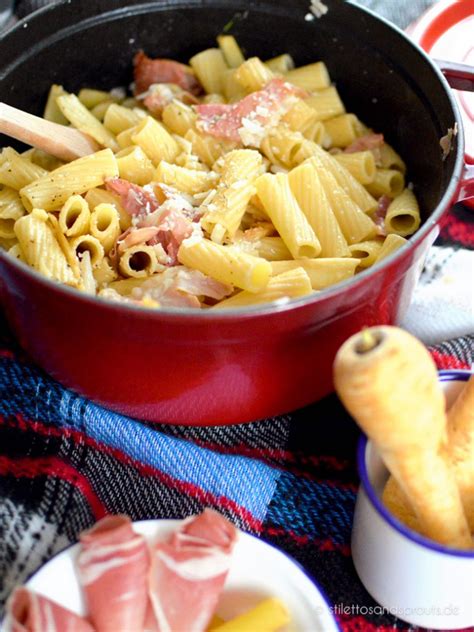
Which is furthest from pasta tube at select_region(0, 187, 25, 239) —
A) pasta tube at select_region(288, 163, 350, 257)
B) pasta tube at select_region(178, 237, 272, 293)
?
pasta tube at select_region(288, 163, 350, 257)

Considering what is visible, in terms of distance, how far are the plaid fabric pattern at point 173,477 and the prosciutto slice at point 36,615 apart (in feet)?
0.42

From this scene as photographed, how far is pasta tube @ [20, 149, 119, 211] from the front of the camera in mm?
Result: 1017

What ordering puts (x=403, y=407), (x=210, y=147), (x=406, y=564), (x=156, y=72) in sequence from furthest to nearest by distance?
(x=156, y=72)
(x=210, y=147)
(x=406, y=564)
(x=403, y=407)

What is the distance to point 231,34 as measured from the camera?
1.26 meters

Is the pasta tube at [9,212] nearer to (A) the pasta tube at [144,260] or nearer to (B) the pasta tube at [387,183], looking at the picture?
(A) the pasta tube at [144,260]

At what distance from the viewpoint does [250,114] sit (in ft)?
3.73

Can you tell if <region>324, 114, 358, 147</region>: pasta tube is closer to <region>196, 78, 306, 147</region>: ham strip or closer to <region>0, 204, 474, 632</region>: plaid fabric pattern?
<region>196, 78, 306, 147</region>: ham strip

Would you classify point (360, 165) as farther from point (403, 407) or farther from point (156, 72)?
point (403, 407)

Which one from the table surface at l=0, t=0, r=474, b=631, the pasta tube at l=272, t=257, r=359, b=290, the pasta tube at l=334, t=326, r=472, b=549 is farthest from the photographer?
the pasta tube at l=272, t=257, r=359, b=290

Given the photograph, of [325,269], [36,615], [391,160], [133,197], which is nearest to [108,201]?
[133,197]

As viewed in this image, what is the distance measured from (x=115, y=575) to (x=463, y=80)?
770 millimetres

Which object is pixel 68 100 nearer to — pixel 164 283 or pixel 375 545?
pixel 164 283

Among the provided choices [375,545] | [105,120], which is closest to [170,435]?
[375,545]

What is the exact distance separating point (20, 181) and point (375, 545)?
63 cm
